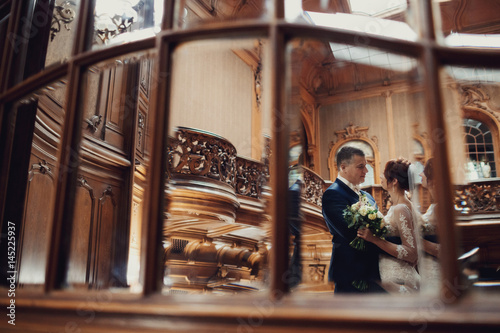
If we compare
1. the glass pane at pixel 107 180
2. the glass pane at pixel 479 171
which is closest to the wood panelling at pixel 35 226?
the glass pane at pixel 107 180

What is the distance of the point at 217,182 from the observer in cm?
639

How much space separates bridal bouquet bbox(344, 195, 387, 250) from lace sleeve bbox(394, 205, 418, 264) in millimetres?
110

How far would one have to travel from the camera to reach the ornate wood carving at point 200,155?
6.09m

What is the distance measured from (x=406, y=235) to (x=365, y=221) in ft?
0.87

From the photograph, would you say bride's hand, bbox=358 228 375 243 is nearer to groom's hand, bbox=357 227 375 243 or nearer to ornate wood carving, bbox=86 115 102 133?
groom's hand, bbox=357 227 375 243

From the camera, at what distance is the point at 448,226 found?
72 centimetres

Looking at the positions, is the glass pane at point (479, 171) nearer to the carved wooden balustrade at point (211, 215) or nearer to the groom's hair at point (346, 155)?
the carved wooden balustrade at point (211, 215)

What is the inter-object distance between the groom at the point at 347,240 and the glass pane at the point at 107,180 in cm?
116

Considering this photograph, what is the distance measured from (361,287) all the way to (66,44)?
198cm

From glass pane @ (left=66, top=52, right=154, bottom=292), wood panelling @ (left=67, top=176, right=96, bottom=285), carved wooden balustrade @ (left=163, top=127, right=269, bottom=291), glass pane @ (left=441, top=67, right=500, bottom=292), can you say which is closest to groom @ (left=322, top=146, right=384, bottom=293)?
glass pane @ (left=66, top=52, right=154, bottom=292)

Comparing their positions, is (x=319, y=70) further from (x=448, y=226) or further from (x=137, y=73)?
(x=448, y=226)

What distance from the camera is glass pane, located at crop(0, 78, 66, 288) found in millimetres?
1332

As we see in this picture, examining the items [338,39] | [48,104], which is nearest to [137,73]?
[48,104]

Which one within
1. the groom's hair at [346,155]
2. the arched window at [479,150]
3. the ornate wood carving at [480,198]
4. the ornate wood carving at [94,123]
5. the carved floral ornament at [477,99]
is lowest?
the groom's hair at [346,155]
